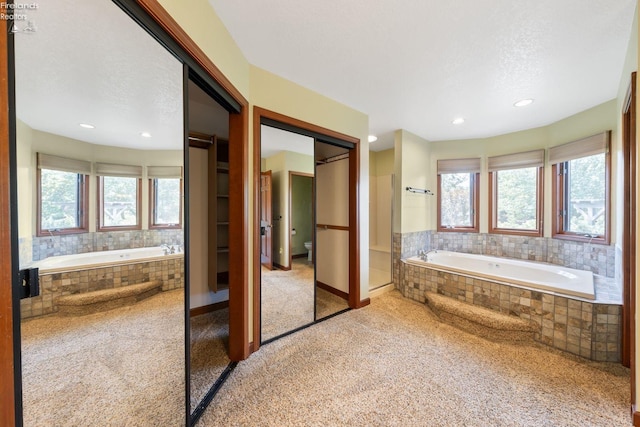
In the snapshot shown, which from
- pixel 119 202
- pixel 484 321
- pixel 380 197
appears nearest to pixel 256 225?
pixel 119 202

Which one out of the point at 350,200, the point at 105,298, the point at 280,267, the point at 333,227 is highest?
the point at 350,200

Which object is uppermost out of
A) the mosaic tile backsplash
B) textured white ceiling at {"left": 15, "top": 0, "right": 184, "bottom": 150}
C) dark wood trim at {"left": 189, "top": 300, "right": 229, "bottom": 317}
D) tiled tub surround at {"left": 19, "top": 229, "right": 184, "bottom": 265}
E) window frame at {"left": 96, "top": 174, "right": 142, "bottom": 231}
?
textured white ceiling at {"left": 15, "top": 0, "right": 184, "bottom": 150}

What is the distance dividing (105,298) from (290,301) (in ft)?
7.10

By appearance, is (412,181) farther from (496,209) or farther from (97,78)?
(97,78)

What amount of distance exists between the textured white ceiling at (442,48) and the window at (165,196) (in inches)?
40.0

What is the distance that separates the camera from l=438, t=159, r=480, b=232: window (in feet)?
12.1

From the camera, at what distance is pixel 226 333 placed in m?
2.17

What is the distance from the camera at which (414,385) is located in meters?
1.60

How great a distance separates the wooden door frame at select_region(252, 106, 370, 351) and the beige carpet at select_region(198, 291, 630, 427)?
0.45 metres

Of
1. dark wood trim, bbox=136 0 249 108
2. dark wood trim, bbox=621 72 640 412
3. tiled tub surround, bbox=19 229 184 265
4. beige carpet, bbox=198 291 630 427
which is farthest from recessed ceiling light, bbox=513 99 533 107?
tiled tub surround, bbox=19 229 184 265

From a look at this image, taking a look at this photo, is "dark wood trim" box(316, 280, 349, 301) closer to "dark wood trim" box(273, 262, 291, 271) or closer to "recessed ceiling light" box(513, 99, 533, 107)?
"dark wood trim" box(273, 262, 291, 271)

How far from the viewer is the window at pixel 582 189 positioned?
249 cm

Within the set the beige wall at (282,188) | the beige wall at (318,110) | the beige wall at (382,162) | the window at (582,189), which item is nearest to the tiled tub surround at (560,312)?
the window at (582,189)

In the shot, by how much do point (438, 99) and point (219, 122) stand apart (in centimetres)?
222
